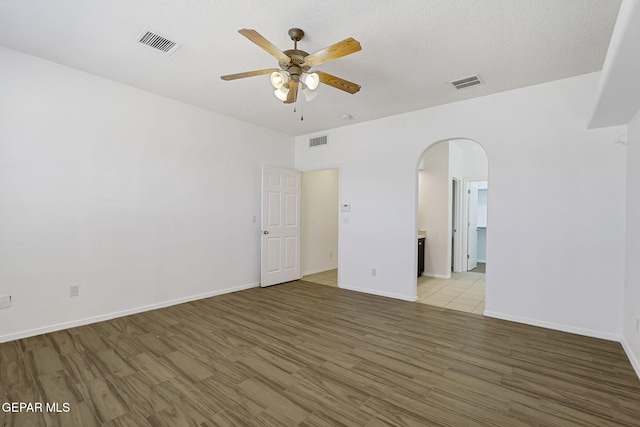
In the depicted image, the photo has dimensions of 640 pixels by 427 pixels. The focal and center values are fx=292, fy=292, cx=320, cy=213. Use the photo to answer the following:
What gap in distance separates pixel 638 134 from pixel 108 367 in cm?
502

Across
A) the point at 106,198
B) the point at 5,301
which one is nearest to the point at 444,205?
the point at 106,198

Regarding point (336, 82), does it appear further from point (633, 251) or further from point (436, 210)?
point (436, 210)

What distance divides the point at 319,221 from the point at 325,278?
1.31 metres

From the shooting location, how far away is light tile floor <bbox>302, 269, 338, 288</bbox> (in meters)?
5.66

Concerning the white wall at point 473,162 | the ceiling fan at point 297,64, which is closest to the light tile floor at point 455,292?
the white wall at point 473,162

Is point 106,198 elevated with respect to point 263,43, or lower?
lower

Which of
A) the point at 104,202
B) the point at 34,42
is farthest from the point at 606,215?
the point at 34,42

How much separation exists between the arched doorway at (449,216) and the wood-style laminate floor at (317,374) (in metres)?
2.06

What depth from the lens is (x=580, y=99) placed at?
3.21m

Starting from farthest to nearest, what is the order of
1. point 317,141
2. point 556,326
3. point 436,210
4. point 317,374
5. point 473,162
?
1. point 473,162
2. point 436,210
3. point 317,141
4. point 556,326
5. point 317,374

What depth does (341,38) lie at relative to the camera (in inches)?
103

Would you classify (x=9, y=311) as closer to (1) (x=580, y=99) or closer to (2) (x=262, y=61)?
(2) (x=262, y=61)

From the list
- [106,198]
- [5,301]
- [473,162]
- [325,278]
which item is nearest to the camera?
[5,301]

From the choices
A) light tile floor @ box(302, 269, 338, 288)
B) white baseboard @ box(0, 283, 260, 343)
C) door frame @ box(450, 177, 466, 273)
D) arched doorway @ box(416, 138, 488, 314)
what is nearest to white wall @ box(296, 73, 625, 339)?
arched doorway @ box(416, 138, 488, 314)
